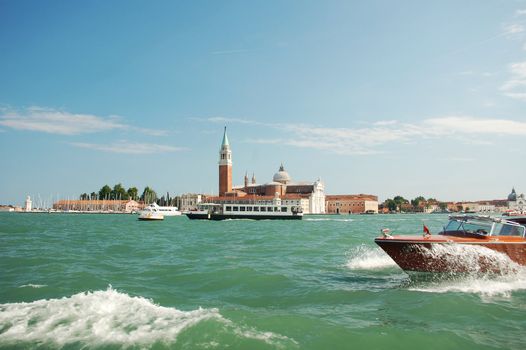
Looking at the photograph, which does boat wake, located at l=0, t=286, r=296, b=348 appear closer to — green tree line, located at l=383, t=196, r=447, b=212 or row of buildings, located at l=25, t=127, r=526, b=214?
row of buildings, located at l=25, t=127, r=526, b=214

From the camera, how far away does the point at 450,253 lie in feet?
35.8

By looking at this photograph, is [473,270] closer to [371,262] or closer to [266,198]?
[371,262]

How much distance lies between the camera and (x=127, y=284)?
10.8 metres

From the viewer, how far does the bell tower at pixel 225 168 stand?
4584 inches

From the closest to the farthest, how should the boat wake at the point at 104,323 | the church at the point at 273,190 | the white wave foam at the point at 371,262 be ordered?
the boat wake at the point at 104,323 < the white wave foam at the point at 371,262 < the church at the point at 273,190

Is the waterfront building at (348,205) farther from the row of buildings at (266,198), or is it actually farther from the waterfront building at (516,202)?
the waterfront building at (516,202)

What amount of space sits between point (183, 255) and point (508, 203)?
202167 mm

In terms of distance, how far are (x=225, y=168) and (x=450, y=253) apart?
107 metres

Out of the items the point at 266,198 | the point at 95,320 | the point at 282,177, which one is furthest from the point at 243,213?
the point at 282,177

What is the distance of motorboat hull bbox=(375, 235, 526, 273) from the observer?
10898 mm

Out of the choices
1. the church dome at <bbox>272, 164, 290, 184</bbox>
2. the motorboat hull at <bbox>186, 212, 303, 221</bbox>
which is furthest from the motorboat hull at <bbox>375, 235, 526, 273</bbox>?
the church dome at <bbox>272, 164, 290, 184</bbox>

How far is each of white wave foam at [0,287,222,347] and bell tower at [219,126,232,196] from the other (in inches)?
4242

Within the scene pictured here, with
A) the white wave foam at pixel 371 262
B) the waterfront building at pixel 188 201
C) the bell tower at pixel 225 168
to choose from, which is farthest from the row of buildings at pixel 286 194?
the white wave foam at pixel 371 262

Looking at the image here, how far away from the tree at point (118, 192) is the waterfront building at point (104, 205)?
14.3ft
